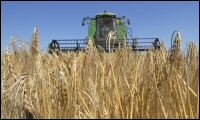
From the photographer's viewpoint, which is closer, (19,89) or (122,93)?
(19,89)

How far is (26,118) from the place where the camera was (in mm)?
927

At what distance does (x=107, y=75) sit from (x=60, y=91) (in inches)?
20.7

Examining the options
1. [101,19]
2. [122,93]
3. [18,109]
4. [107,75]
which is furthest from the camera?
[101,19]

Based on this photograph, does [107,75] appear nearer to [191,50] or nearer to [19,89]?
[191,50]

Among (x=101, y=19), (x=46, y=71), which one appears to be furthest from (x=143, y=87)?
(x=101, y=19)

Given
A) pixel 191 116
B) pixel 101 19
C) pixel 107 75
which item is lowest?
pixel 191 116

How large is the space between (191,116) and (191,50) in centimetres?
44

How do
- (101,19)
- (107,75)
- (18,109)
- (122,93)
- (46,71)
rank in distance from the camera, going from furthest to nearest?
(101,19) < (107,75) < (46,71) < (122,93) < (18,109)

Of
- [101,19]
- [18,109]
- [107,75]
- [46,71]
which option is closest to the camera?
[18,109]

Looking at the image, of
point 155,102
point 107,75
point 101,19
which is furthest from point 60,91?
point 101,19

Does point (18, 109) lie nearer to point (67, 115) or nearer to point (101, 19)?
point (67, 115)

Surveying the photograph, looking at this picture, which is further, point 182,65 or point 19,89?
point 182,65

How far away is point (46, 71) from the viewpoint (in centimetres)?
138

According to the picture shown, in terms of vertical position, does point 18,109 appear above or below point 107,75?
below
